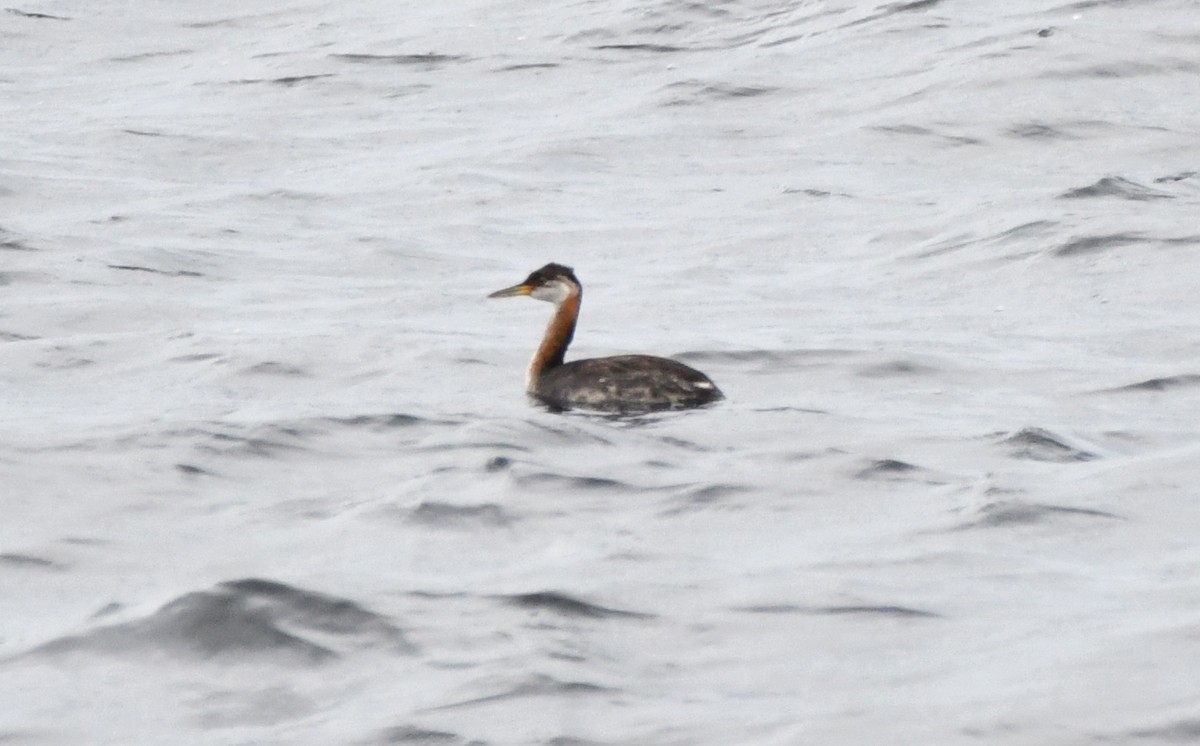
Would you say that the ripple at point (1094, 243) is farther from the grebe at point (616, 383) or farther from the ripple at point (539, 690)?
the ripple at point (539, 690)

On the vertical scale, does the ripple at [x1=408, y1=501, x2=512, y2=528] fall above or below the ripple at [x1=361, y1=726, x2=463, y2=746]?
below

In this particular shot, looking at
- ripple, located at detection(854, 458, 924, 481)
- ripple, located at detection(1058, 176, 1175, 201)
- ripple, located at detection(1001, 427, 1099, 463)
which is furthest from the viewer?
ripple, located at detection(1058, 176, 1175, 201)

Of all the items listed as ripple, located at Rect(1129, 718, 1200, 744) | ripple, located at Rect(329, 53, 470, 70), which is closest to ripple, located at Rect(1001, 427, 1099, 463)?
ripple, located at Rect(1129, 718, 1200, 744)

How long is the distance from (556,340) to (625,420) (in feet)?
4.19

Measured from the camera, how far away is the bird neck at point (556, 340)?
12953 mm

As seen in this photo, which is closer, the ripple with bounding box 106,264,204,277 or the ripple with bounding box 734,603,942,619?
the ripple with bounding box 734,603,942,619

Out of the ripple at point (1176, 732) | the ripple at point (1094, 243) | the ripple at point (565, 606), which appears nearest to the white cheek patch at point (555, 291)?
the ripple at point (565, 606)

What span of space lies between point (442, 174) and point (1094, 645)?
13.2 metres

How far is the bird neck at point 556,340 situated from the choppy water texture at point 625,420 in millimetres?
277

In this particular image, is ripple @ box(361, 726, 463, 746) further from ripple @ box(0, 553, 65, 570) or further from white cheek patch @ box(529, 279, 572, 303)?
white cheek patch @ box(529, 279, 572, 303)

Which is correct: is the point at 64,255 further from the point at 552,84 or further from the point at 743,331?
the point at 552,84

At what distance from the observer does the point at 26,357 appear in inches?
546

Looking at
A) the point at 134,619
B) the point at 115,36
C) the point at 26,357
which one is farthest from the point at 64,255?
the point at 115,36

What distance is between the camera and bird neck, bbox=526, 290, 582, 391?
42.5 feet
